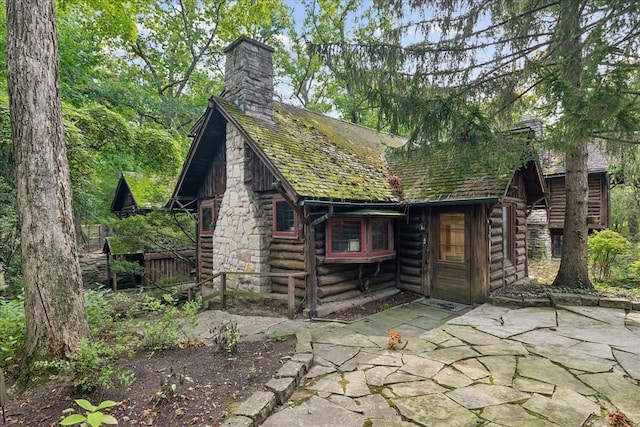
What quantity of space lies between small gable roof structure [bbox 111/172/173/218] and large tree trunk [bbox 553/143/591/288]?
1311 centimetres

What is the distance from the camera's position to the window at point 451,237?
7.90 metres

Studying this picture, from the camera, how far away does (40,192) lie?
144 inches

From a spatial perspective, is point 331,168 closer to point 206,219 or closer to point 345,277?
point 345,277

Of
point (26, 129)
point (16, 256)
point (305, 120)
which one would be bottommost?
point (16, 256)

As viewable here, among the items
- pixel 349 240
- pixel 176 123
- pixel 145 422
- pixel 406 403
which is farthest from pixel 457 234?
pixel 176 123

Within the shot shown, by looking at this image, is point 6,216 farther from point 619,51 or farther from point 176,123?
point 176,123

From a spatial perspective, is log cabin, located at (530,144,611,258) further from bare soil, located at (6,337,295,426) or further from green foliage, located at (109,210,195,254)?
green foliage, located at (109,210,195,254)

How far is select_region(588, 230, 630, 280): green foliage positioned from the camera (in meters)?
8.54

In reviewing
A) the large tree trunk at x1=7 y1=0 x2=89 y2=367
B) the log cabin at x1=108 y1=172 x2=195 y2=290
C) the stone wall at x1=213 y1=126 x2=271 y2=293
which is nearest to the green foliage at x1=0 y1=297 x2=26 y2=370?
the large tree trunk at x1=7 y1=0 x2=89 y2=367

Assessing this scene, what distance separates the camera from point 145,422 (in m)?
2.94

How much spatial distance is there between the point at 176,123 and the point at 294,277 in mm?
17094

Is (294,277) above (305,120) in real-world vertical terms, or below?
below

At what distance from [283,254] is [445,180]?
15.0 feet

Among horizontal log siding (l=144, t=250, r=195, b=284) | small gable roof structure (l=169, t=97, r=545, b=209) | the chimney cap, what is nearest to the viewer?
small gable roof structure (l=169, t=97, r=545, b=209)
